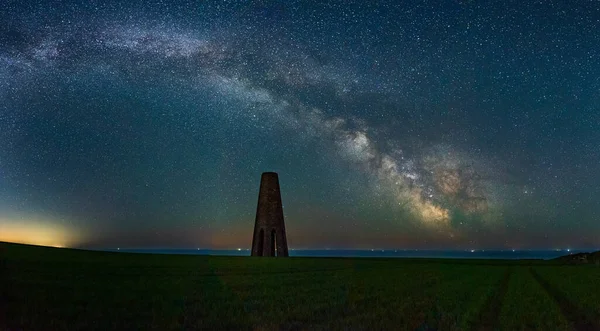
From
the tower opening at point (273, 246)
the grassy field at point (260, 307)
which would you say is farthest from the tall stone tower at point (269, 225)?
the grassy field at point (260, 307)

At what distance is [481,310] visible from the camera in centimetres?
1286

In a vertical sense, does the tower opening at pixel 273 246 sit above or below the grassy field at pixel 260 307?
above

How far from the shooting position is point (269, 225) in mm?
48562

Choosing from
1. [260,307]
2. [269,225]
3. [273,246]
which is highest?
[269,225]

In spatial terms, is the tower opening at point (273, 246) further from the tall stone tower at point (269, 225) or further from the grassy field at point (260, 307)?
the grassy field at point (260, 307)

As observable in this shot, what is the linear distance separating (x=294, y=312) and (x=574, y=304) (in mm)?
10700

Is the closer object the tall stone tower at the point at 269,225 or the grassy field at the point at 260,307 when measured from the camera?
the grassy field at the point at 260,307

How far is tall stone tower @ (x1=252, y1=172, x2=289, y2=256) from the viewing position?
158 ft

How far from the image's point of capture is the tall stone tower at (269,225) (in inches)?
1896

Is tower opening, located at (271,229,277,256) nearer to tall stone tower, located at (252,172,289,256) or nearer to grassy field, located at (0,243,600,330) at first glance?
tall stone tower, located at (252,172,289,256)

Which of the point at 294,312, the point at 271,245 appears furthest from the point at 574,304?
the point at 271,245

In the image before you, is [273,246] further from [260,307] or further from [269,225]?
[260,307]

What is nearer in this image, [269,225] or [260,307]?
[260,307]

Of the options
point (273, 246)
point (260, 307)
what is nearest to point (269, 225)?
point (273, 246)
